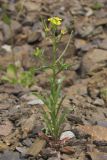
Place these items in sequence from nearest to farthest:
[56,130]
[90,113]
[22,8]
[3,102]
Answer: [56,130], [90,113], [3,102], [22,8]

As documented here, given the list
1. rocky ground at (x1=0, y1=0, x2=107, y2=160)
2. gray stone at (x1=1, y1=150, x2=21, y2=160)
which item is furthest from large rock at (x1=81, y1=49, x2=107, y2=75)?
gray stone at (x1=1, y1=150, x2=21, y2=160)

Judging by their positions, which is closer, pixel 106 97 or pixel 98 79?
pixel 106 97

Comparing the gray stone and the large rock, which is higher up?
the large rock

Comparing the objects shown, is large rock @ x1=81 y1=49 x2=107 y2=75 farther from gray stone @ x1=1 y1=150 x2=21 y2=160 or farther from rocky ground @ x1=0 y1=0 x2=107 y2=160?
gray stone @ x1=1 y1=150 x2=21 y2=160

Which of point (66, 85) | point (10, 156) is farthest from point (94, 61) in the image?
point (10, 156)

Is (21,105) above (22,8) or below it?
below

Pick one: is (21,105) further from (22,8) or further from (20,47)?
(22,8)

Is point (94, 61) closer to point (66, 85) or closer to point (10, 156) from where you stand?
point (66, 85)

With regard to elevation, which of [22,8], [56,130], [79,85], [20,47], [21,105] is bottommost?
[56,130]

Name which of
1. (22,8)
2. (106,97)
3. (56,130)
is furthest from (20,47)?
(56,130)
